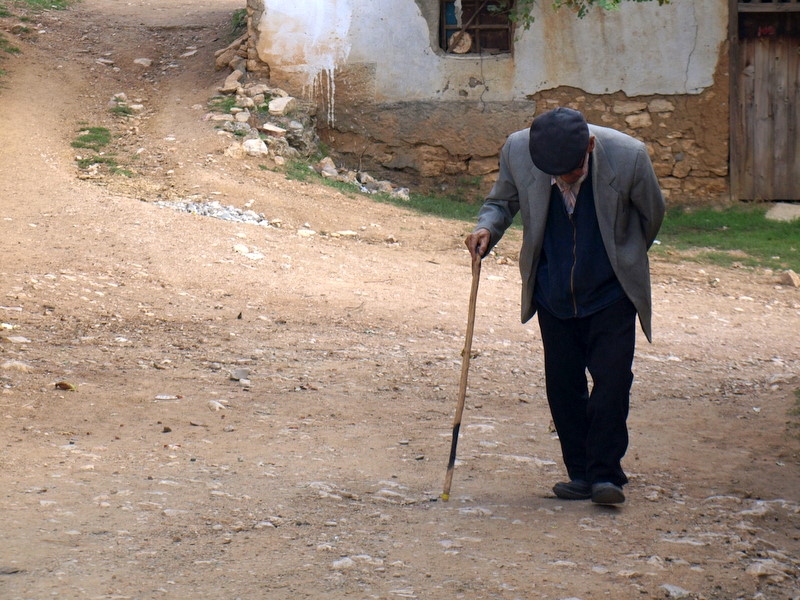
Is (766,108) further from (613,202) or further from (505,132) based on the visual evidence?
(613,202)

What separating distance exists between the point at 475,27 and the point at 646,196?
833 cm

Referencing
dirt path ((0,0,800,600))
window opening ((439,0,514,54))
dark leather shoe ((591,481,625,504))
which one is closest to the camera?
dirt path ((0,0,800,600))

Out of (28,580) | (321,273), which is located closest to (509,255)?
(321,273)

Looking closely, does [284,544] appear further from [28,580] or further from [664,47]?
[664,47]

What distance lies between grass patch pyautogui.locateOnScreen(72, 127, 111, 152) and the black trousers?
24.3 ft

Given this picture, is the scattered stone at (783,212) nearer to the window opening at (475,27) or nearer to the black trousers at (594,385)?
the window opening at (475,27)

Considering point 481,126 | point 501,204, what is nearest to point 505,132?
point 481,126

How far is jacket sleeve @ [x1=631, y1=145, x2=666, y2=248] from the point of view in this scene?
10.4 feet

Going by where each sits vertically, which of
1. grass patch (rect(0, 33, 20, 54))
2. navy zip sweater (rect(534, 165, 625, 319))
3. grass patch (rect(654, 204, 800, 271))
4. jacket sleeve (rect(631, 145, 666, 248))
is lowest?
grass patch (rect(654, 204, 800, 271))

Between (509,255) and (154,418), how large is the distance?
15.9ft

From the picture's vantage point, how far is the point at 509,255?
28.1 feet

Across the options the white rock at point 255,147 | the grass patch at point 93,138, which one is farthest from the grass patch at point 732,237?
the grass patch at point 93,138

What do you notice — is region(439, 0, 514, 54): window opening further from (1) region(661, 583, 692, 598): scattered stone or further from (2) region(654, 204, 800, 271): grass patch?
(1) region(661, 583, 692, 598): scattered stone

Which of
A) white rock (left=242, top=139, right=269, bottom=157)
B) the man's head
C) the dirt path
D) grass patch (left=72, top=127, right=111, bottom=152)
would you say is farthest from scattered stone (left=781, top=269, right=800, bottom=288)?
grass patch (left=72, top=127, right=111, bottom=152)
